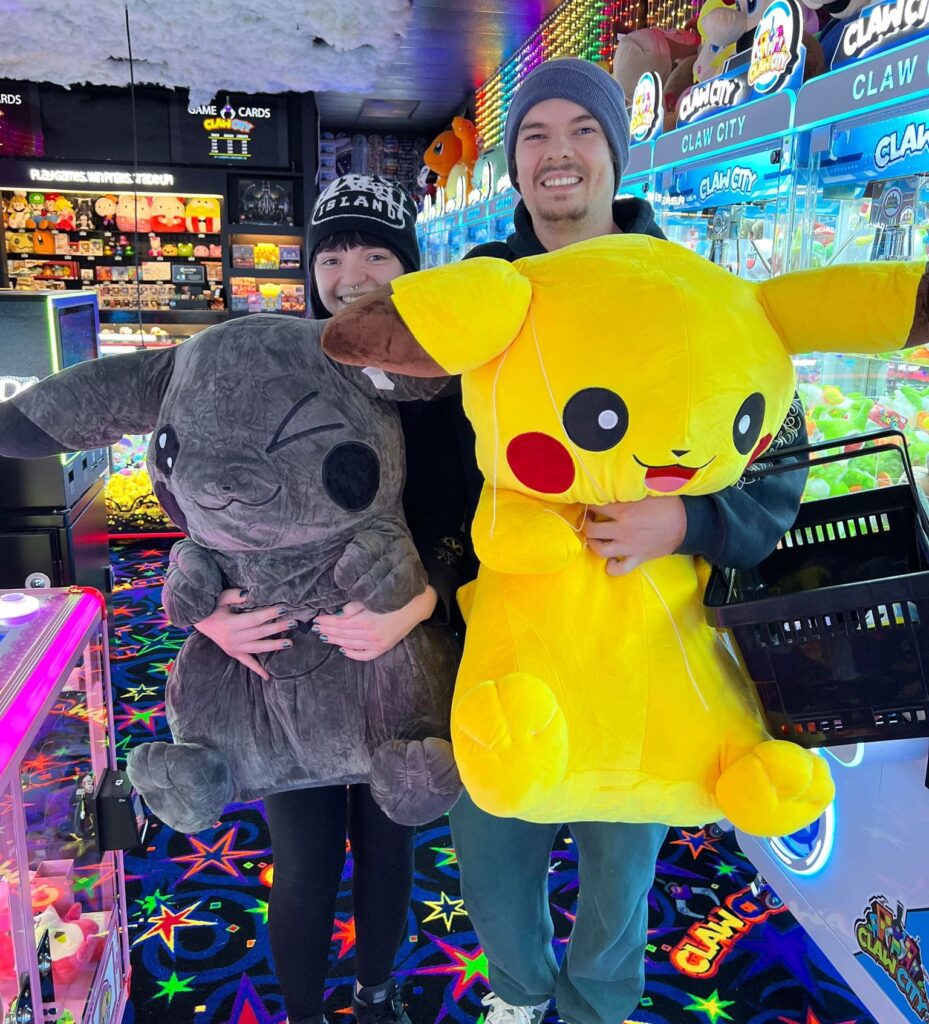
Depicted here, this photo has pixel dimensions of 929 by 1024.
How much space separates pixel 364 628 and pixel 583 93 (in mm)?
980

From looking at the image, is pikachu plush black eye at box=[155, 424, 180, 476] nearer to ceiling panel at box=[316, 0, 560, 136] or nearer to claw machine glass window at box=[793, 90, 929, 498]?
claw machine glass window at box=[793, 90, 929, 498]

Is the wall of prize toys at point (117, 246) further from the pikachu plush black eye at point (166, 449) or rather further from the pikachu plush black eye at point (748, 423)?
the pikachu plush black eye at point (748, 423)

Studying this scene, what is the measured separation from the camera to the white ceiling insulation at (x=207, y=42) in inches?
231

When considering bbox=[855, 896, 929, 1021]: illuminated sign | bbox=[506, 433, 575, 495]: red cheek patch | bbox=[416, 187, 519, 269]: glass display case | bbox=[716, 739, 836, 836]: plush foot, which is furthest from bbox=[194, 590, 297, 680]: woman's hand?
bbox=[416, 187, 519, 269]: glass display case

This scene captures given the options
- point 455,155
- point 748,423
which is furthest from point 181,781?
point 455,155

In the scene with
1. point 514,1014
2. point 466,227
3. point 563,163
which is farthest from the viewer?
point 466,227

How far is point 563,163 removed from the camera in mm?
1447

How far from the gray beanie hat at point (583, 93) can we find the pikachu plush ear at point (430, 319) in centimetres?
68

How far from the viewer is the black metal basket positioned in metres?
0.98

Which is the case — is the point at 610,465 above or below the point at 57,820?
above

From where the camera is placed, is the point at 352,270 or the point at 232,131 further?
the point at 232,131

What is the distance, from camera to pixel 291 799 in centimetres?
140

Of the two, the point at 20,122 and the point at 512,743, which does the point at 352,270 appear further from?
the point at 20,122

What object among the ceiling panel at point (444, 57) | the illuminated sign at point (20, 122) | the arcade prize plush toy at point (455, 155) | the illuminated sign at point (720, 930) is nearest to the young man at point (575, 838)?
the illuminated sign at point (720, 930)
